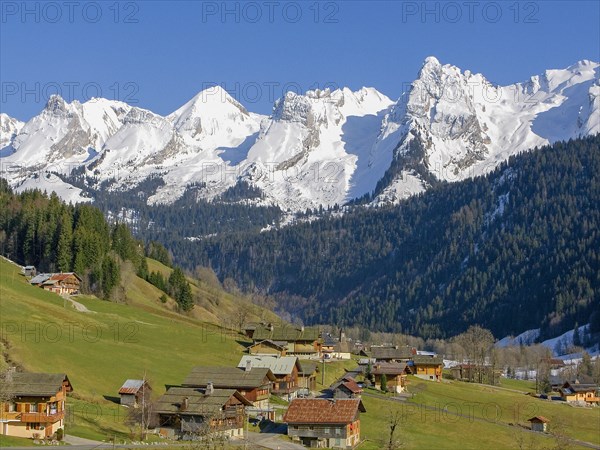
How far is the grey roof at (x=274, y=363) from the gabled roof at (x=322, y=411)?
24.2 meters

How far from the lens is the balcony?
317ft

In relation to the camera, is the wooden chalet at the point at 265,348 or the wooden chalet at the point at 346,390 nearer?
the wooden chalet at the point at 346,390

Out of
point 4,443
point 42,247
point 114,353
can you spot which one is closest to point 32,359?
point 114,353

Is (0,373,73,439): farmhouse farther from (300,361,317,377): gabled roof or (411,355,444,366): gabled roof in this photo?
(411,355,444,366): gabled roof

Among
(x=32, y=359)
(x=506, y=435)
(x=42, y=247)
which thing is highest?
(x=42, y=247)

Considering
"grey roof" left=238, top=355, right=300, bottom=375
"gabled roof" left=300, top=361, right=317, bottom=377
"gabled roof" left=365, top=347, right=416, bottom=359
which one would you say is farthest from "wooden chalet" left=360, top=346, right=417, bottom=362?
"grey roof" left=238, top=355, right=300, bottom=375

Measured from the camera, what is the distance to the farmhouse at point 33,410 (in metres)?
96.9

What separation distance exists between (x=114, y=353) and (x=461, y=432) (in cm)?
4690

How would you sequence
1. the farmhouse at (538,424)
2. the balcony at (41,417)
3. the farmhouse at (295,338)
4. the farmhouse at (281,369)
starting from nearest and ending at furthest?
the balcony at (41,417) → the farmhouse at (538,424) → the farmhouse at (281,369) → the farmhouse at (295,338)

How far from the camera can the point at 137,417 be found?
106m

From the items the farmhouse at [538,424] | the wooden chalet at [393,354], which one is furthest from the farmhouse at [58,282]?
the farmhouse at [538,424]

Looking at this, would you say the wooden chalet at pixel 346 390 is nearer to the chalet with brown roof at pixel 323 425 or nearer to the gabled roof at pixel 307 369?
the gabled roof at pixel 307 369

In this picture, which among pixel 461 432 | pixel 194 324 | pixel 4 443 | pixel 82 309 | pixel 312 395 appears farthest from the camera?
pixel 194 324

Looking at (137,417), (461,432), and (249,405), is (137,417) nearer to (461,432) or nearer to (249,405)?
(249,405)
